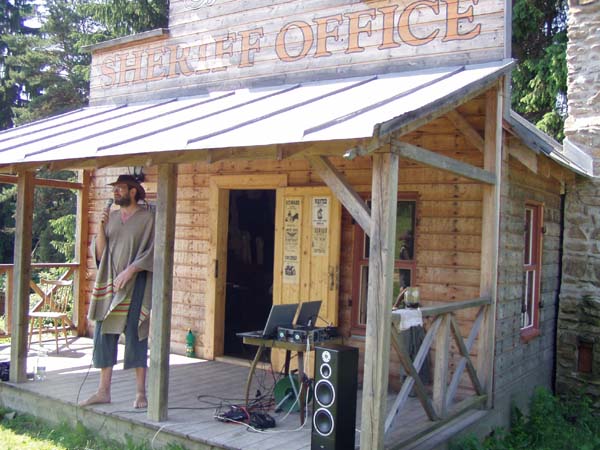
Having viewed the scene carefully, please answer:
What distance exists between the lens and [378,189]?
4.08 metres

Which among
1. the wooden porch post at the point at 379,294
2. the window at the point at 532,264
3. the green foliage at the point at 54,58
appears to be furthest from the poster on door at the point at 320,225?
the green foliage at the point at 54,58

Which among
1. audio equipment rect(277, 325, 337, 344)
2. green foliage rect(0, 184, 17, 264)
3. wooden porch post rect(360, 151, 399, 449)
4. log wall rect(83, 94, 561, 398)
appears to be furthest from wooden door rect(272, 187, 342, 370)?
green foliage rect(0, 184, 17, 264)

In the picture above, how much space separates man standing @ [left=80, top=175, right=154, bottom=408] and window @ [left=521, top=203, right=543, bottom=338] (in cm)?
410

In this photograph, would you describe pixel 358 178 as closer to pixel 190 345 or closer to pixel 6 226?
pixel 190 345

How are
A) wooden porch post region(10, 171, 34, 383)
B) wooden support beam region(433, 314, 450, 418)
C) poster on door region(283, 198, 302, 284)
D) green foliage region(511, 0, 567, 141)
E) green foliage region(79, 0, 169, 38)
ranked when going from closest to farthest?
wooden support beam region(433, 314, 450, 418) → wooden porch post region(10, 171, 34, 383) → poster on door region(283, 198, 302, 284) → green foliage region(511, 0, 567, 141) → green foliage region(79, 0, 169, 38)

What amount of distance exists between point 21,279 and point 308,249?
9.59 ft

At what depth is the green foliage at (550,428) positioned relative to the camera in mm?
5980

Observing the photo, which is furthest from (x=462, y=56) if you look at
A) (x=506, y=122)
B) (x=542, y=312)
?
(x=542, y=312)

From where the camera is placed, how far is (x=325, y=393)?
4.33 meters

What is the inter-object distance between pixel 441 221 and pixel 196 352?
3480 millimetres

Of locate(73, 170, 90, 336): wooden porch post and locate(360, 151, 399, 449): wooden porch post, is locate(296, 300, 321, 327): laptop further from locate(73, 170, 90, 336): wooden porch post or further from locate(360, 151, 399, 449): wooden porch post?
locate(73, 170, 90, 336): wooden porch post

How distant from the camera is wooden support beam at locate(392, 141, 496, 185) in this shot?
4.13 metres

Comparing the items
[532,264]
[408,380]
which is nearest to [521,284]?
[532,264]

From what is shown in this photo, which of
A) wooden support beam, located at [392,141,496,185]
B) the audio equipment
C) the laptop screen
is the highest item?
wooden support beam, located at [392,141,496,185]
